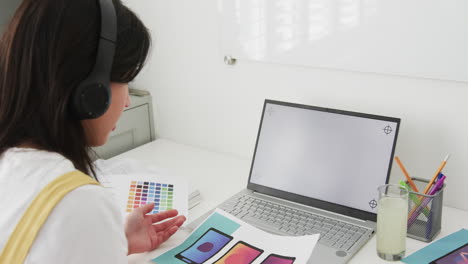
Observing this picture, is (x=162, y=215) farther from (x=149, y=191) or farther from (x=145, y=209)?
(x=149, y=191)

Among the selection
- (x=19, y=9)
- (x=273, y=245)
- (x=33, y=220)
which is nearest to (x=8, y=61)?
(x=19, y=9)

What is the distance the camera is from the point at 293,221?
1.19 metres

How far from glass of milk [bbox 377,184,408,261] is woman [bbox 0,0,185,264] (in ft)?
1.71

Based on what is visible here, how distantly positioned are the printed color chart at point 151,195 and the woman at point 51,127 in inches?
17.0

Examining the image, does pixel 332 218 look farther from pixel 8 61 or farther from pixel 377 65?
pixel 8 61

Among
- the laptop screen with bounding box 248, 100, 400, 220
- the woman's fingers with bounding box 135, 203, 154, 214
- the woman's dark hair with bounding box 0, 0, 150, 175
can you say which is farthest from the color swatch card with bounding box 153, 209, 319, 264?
the woman's dark hair with bounding box 0, 0, 150, 175

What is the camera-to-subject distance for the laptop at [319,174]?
1167 mm

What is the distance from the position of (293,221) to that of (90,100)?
0.60 meters

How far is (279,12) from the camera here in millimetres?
1384

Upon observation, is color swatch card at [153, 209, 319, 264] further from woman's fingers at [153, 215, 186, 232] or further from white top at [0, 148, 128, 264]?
white top at [0, 148, 128, 264]

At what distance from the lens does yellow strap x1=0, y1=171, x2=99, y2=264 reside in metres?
0.68

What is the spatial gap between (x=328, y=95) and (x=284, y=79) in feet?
0.46

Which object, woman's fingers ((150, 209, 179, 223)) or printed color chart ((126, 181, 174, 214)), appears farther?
printed color chart ((126, 181, 174, 214))

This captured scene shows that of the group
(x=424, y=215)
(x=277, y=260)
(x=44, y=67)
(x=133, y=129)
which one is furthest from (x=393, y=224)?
(x=133, y=129)
